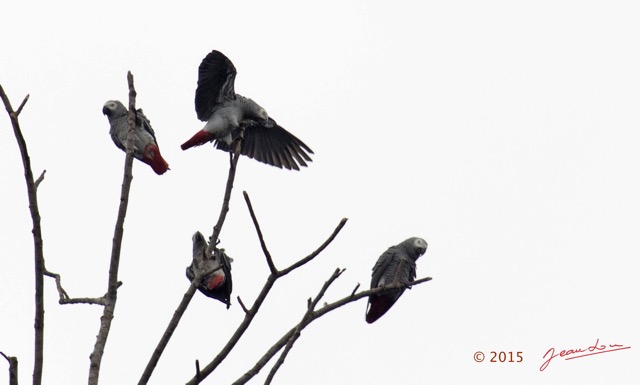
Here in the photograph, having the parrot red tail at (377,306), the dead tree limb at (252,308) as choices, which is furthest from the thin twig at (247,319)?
the parrot red tail at (377,306)

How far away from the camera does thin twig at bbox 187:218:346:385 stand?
3.53 metres

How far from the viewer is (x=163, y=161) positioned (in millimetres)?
6438

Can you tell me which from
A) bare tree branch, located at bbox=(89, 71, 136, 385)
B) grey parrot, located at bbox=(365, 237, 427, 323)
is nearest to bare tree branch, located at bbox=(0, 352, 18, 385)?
bare tree branch, located at bbox=(89, 71, 136, 385)

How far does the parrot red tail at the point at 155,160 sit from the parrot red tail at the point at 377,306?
201 cm

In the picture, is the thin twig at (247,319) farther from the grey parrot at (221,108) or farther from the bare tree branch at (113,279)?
the grey parrot at (221,108)

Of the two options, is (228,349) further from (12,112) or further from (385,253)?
(385,253)

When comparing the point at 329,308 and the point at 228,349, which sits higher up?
the point at 329,308

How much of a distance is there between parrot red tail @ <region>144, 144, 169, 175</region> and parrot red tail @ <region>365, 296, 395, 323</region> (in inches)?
79.2

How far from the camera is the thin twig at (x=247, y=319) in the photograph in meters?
3.53

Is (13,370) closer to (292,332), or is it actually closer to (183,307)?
(183,307)

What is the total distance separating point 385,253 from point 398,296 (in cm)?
60

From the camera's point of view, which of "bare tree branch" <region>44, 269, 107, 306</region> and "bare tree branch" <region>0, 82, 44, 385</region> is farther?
"bare tree branch" <region>44, 269, 107, 306</region>

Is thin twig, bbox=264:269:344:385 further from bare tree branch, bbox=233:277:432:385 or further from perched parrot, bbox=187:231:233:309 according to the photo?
perched parrot, bbox=187:231:233:309

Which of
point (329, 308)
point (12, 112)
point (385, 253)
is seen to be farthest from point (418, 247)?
point (12, 112)
